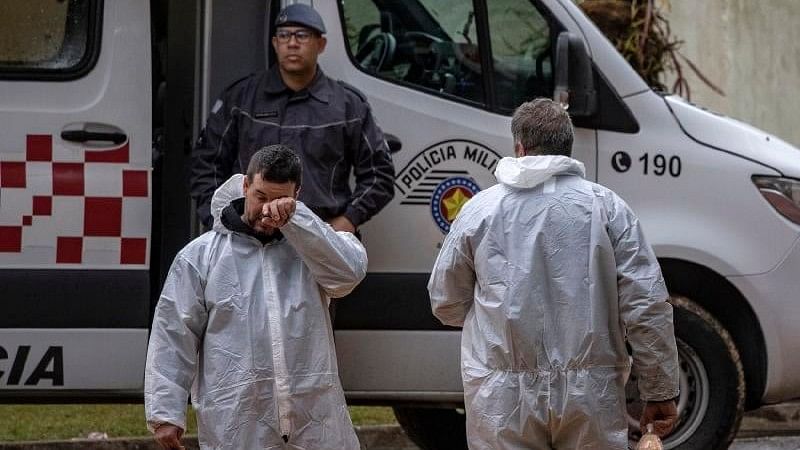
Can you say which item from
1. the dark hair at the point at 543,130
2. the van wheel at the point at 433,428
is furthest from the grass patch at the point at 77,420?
the dark hair at the point at 543,130

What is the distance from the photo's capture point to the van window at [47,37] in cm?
631

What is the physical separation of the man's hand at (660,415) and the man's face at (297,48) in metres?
2.04

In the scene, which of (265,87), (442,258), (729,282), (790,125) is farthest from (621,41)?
(442,258)

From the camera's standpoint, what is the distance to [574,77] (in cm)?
639

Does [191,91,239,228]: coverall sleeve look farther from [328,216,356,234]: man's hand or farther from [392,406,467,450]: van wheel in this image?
[392,406,467,450]: van wheel

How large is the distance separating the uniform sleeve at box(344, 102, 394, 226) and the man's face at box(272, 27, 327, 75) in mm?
289

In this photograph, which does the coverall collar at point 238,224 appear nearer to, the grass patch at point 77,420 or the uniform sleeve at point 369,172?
the uniform sleeve at point 369,172

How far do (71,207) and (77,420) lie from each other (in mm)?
2366

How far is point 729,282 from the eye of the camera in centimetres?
666

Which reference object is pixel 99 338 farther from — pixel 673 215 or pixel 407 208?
pixel 673 215

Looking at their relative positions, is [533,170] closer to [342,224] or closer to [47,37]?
[342,224]

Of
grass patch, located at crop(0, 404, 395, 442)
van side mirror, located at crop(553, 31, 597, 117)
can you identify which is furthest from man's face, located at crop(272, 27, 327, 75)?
grass patch, located at crop(0, 404, 395, 442)

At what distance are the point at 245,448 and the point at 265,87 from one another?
1921mm

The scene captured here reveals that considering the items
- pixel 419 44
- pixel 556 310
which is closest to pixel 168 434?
pixel 556 310
